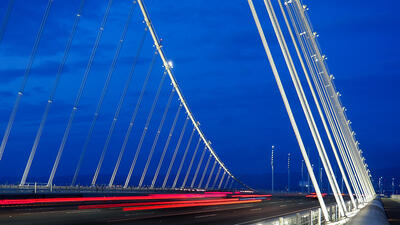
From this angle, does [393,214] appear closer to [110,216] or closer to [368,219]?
[368,219]

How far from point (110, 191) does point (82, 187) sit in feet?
11.7

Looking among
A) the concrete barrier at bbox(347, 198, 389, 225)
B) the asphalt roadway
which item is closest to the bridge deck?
the concrete barrier at bbox(347, 198, 389, 225)

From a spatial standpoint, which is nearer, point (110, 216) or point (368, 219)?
point (368, 219)

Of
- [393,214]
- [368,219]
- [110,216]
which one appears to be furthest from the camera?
[393,214]

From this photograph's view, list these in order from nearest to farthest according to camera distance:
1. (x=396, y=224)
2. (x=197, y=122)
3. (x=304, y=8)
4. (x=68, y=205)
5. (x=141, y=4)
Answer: (x=304, y=8) < (x=396, y=224) < (x=68, y=205) < (x=141, y=4) < (x=197, y=122)

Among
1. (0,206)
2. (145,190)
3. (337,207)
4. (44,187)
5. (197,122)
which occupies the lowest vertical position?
(337,207)

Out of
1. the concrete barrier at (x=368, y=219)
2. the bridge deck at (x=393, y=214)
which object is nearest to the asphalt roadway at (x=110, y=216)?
the concrete barrier at (x=368, y=219)

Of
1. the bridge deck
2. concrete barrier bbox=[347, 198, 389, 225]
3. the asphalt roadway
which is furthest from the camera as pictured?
the bridge deck

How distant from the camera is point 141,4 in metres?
54.6

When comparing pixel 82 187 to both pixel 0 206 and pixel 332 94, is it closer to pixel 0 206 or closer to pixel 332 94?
pixel 0 206

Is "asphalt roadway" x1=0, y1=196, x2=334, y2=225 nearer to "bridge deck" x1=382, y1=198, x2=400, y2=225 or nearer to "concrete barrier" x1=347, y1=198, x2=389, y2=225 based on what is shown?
"concrete barrier" x1=347, y1=198, x2=389, y2=225

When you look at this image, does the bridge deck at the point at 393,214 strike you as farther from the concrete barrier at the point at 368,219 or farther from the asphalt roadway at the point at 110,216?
the asphalt roadway at the point at 110,216

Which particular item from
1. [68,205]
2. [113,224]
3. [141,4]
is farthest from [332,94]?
[141,4]

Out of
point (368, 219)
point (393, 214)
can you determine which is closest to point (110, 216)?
point (368, 219)
